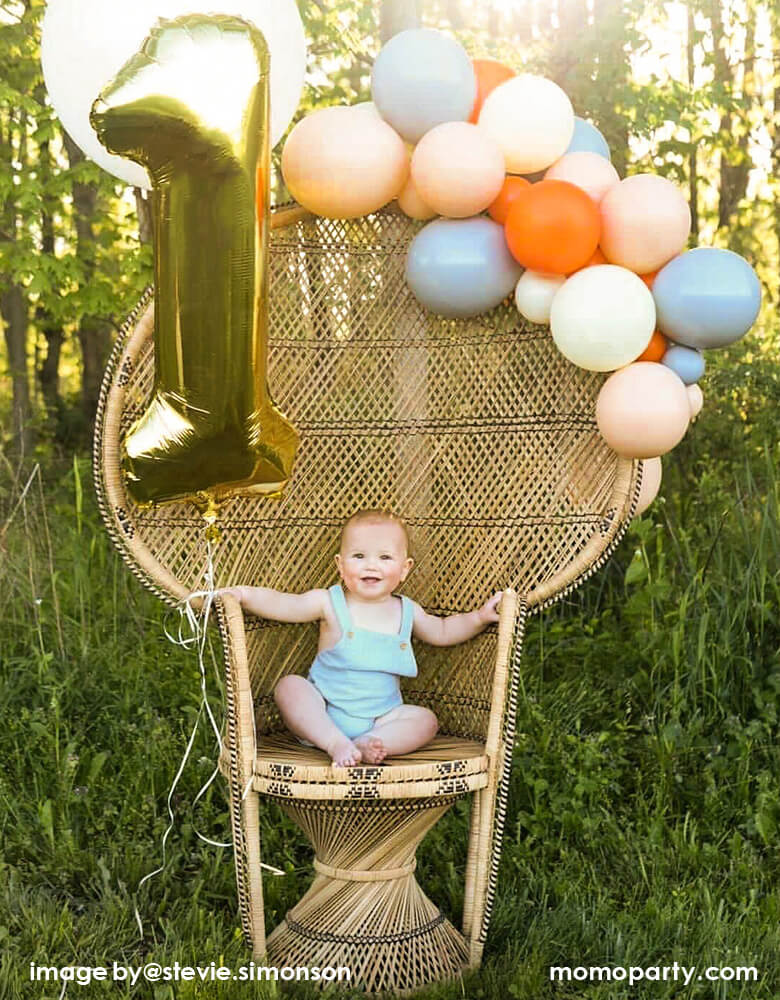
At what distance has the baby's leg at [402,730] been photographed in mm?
2209

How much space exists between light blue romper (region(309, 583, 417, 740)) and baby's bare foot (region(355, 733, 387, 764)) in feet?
0.23

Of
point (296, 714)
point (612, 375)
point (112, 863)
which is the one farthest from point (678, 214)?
point (112, 863)

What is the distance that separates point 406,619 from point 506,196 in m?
0.83

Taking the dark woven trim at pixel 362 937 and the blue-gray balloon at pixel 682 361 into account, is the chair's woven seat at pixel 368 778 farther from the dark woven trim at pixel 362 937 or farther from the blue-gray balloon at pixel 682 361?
the blue-gray balloon at pixel 682 361

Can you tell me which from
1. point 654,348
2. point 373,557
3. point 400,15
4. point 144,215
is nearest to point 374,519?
point 373,557

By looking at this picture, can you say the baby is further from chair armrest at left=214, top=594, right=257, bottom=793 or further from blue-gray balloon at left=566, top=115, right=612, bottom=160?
blue-gray balloon at left=566, top=115, right=612, bottom=160

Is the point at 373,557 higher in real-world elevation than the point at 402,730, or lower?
higher

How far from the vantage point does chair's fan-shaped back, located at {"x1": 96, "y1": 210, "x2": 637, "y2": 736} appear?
2316 mm

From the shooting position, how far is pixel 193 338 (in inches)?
76.4

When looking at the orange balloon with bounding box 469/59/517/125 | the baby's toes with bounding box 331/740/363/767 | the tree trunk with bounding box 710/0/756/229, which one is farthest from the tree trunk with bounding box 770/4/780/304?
the baby's toes with bounding box 331/740/363/767

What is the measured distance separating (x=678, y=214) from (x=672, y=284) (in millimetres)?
139

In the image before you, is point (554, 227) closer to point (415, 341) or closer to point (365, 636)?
point (415, 341)

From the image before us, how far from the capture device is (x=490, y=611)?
2254mm

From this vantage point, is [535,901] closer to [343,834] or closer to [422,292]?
[343,834]
